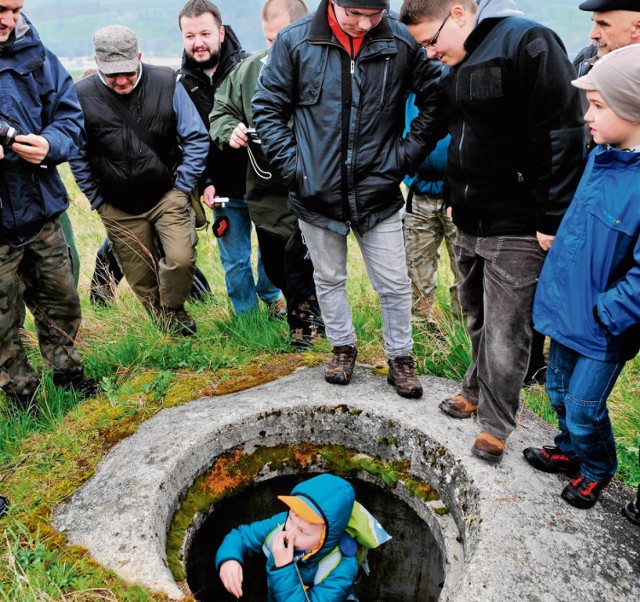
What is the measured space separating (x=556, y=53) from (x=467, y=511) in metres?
1.88

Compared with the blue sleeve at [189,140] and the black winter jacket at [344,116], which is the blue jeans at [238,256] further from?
the black winter jacket at [344,116]

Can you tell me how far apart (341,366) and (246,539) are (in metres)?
1.05

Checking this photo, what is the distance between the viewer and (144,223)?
4008 mm

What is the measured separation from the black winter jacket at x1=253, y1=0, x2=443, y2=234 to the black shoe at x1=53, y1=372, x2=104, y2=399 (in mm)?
1758

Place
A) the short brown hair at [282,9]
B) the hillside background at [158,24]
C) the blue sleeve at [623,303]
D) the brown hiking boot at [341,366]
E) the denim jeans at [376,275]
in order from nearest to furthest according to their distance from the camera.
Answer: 1. the blue sleeve at [623,303]
2. the denim jeans at [376,275]
3. the brown hiking boot at [341,366]
4. the short brown hair at [282,9]
5. the hillside background at [158,24]

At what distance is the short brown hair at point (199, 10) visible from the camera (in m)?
3.95

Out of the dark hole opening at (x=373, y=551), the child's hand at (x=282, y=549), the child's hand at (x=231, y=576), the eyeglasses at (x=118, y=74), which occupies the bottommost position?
the dark hole opening at (x=373, y=551)

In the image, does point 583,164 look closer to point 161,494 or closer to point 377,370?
point 377,370

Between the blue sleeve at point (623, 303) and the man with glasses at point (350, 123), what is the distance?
1145 millimetres

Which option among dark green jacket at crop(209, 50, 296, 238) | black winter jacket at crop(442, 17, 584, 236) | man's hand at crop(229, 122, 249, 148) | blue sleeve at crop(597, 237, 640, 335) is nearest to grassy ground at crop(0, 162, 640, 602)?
dark green jacket at crop(209, 50, 296, 238)

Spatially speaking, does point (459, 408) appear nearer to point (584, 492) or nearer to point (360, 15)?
point (584, 492)

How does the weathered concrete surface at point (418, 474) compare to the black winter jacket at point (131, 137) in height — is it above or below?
below

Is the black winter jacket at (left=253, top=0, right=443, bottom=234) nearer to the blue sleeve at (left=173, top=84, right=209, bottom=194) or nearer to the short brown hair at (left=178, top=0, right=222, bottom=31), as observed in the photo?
the blue sleeve at (left=173, top=84, right=209, bottom=194)

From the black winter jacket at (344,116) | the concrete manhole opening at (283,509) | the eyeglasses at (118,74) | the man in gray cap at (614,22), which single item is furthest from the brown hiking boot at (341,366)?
the eyeglasses at (118,74)
